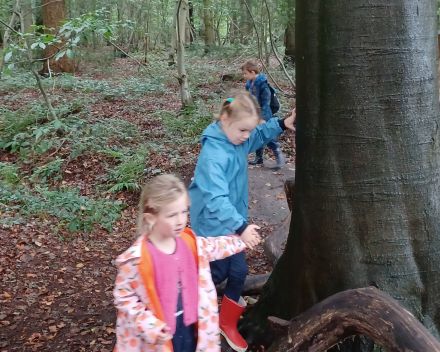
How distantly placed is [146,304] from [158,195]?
534 mm

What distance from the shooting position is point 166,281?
2.05 metres

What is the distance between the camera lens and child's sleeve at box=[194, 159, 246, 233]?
2320 mm

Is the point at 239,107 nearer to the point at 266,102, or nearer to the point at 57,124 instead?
the point at 266,102

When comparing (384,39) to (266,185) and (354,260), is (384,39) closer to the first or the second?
(354,260)

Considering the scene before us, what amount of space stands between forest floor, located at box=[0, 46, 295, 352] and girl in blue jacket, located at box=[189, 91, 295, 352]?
3.97ft

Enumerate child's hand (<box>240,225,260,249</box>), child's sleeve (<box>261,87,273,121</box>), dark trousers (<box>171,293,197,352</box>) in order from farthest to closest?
child's sleeve (<box>261,87,273,121</box>)
child's hand (<box>240,225,260,249</box>)
dark trousers (<box>171,293,197,352</box>)

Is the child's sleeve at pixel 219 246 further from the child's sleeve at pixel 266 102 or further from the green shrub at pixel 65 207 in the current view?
the child's sleeve at pixel 266 102

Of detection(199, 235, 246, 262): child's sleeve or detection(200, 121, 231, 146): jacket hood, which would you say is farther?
detection(200, 121, 231, 146): jacket hood

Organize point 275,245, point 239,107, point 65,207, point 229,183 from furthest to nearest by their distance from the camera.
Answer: point 65,207
point 275,245
point 229,183
point 239,107

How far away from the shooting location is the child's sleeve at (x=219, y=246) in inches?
85.7

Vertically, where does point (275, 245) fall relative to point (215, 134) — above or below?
below

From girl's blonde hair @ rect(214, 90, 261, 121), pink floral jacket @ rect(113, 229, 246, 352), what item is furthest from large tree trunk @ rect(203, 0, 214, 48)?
pink floral jacket @ rect(113, 229, 246, 352)

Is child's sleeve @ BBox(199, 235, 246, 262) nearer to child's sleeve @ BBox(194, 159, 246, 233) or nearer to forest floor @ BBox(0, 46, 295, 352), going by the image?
child's sleeve @ BBox(194, 159, 246, 233)

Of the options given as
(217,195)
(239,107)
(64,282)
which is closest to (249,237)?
(217,195)
